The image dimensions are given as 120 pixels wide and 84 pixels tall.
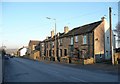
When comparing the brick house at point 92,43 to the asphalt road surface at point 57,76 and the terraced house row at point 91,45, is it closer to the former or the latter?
the terraced house row at point 91,45

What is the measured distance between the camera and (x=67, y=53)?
177ft

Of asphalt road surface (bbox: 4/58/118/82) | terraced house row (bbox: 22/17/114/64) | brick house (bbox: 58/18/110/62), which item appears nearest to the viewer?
asphalt road surface (bbox: 4/58/118/82)

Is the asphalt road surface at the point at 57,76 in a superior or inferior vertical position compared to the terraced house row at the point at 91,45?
inferior

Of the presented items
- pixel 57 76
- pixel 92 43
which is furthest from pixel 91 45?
pixel 57 76

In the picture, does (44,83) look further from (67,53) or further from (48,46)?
(48,46)

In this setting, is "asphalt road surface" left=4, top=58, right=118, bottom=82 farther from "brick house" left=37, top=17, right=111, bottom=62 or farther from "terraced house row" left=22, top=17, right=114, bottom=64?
"brick house" left=37, top=17, right=111, bottom=62

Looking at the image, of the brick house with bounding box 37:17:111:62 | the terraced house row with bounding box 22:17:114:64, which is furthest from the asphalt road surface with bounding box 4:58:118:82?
the brick house with bounding box 37:17:111:62

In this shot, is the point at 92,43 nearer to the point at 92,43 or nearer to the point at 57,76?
the point at 92,43

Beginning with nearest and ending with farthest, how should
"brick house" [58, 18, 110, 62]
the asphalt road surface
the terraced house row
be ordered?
the asphalt road surface → the terraced house row → "brick house" [58, 18, 110, 62]

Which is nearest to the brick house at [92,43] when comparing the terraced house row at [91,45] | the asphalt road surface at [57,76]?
the terraced house row at [91,45]

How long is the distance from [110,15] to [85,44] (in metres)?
14.3

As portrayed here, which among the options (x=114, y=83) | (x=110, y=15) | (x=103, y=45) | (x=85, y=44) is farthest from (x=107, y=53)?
(x=114, y=83)

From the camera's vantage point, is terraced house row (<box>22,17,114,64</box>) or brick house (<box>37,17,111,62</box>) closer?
terraced house row (<box>22,17,114,64</box>)

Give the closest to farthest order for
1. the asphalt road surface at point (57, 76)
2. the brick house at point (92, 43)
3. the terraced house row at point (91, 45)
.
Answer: the asphalt road surface at point (57, 76)
the terraced house row at point (91, 45)
the brick house at point (92, 43)
